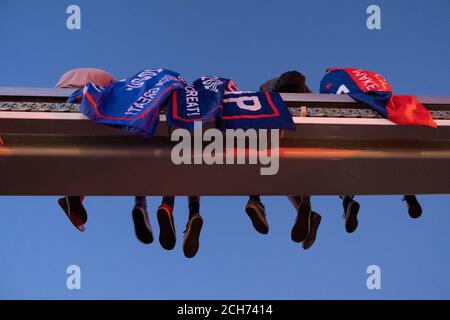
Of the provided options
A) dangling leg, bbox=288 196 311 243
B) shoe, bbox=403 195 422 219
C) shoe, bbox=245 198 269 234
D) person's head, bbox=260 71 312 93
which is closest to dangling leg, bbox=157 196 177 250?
shoe, bbox=245 198 269 234

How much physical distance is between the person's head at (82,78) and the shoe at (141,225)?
497mm

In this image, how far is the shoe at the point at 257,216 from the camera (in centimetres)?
122

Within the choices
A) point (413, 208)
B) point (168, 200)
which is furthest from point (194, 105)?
point (413, 208)

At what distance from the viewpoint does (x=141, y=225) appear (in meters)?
1.23

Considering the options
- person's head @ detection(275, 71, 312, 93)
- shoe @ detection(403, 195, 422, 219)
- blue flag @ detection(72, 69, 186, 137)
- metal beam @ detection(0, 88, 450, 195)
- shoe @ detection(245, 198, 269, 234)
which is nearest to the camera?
blue flag @ detection(72, 69, 186, 137)

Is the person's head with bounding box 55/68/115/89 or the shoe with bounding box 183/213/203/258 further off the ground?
the person's head with bounding box 55/68/115/89

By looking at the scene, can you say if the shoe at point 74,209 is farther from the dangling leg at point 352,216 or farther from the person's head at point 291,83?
the dangling leg at point 352,216

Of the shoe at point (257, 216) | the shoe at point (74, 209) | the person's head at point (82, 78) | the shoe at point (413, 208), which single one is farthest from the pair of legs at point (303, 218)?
the person's head at point (82, 78)

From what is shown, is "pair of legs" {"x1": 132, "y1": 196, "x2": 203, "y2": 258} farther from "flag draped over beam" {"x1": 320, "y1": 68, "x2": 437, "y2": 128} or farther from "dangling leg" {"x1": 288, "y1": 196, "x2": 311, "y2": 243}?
"flag draped over beam" {"x1": 320, "y1": 68, "x2": 437, "y2": 128}

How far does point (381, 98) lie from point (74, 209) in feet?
3.85

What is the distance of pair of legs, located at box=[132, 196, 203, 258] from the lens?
A: 119 centimetres

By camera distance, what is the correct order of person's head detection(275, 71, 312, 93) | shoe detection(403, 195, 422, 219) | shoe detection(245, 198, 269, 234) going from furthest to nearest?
1. shoe detection(403, 195, 422, 219)
2. person's head detection(275, 71, 312, 93)
3. shoe detection(245, 198, 269, 234)

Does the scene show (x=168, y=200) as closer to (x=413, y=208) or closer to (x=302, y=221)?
(x=302, y=221)
